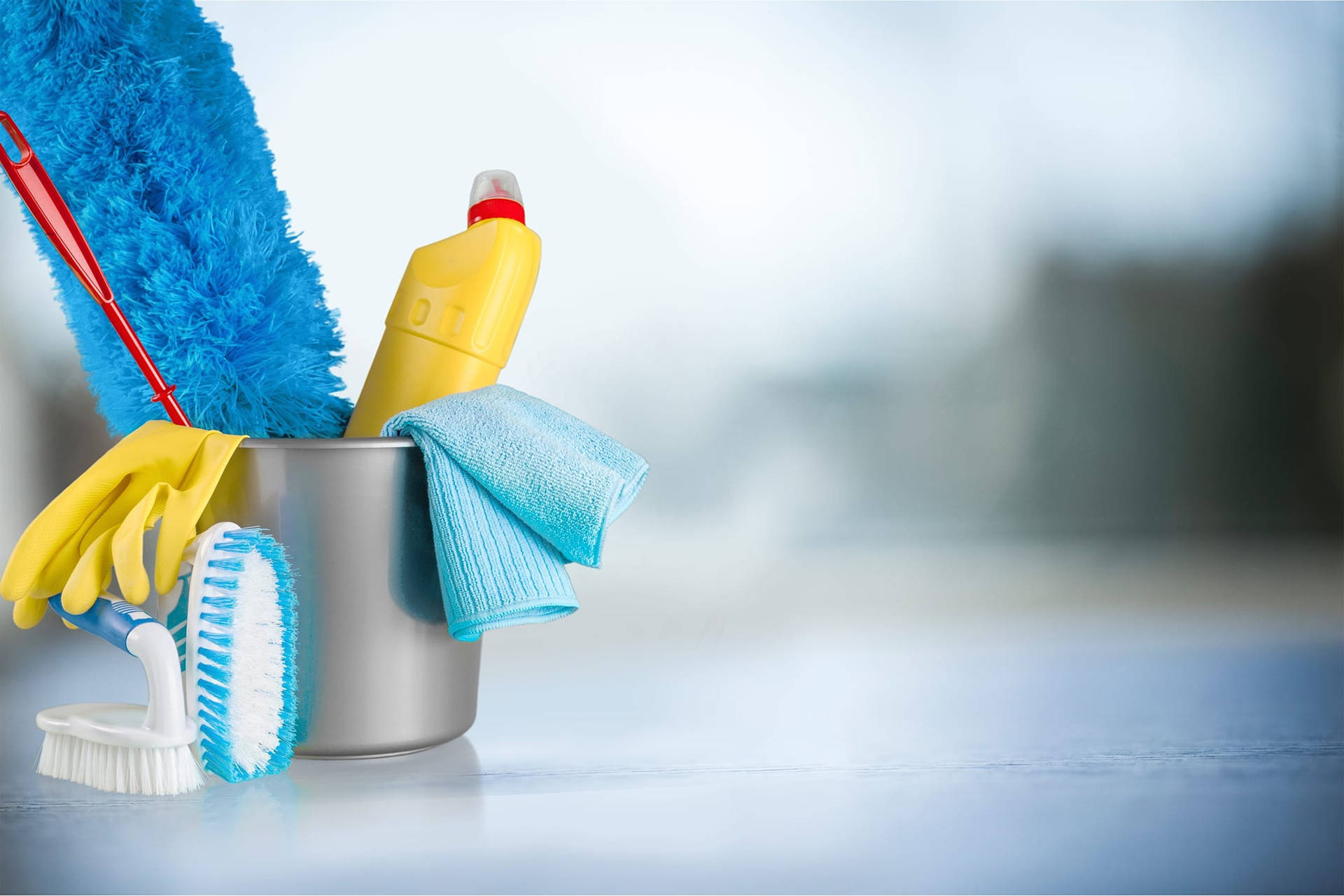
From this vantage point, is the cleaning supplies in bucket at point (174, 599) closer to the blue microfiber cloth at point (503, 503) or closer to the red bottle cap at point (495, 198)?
the blue microfiber cloth at point (503, 503)

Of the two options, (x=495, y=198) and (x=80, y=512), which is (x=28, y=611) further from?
(x=495, y=198)

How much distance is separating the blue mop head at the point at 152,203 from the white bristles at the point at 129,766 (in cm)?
17

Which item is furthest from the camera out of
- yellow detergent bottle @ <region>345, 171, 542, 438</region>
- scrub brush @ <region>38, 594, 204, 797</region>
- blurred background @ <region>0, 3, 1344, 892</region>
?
blurred background @ <region>0, 3, 1344, 892</region>

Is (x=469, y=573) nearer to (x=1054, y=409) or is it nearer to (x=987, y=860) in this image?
(x=987, y=860)

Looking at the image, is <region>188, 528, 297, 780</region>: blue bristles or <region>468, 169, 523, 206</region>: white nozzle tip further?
<region>468, 169, 523, 206</region>: white nozzle tip

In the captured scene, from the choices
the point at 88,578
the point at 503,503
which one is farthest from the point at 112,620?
the point at 503,503

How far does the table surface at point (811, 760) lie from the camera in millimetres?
447

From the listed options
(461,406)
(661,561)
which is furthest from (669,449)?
(461,406)

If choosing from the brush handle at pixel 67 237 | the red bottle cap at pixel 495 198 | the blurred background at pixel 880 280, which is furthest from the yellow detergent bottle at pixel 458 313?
the blurred background at pixel 880 280

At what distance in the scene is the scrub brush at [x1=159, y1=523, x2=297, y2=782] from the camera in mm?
451

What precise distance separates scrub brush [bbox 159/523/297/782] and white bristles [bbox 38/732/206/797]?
1 cm

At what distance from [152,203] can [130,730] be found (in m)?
0.27

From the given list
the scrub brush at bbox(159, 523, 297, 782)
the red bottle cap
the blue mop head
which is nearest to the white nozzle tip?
the red bottle cap

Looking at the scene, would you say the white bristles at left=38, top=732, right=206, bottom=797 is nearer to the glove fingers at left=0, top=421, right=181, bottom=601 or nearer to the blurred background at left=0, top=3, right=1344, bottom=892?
the glove fingers at left=0, top=421, right=181, bottom=601
